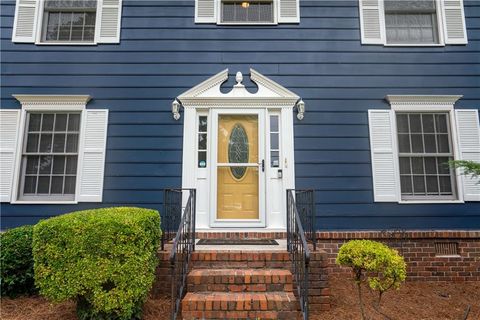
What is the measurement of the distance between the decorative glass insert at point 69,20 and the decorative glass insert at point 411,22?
17.3 ft

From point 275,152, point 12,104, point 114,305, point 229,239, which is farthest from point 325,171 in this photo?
point 12,104

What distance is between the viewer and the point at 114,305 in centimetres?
303

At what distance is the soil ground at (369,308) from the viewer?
342cm

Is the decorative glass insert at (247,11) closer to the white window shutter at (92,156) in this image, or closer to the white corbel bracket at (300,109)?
the white corbel bracket at (300,109)

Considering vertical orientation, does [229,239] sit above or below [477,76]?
below

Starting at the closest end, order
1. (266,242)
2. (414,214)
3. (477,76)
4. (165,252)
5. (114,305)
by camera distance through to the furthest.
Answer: (114,305) → (165,252) → (266,242) → (414,214) → (477,76)

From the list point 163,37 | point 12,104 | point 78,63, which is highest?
point 163,37

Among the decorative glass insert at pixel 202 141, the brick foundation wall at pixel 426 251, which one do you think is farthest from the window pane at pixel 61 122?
the brick foundation wall at pixel 426 251

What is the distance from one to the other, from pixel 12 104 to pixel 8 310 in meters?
3.29

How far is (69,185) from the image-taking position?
511cm

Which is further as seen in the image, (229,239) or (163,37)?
(163,37)

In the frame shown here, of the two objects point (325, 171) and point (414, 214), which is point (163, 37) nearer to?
point (325, 171)

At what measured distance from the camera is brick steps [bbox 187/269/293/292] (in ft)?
11.3

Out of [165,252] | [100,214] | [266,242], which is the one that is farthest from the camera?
[266,242]
